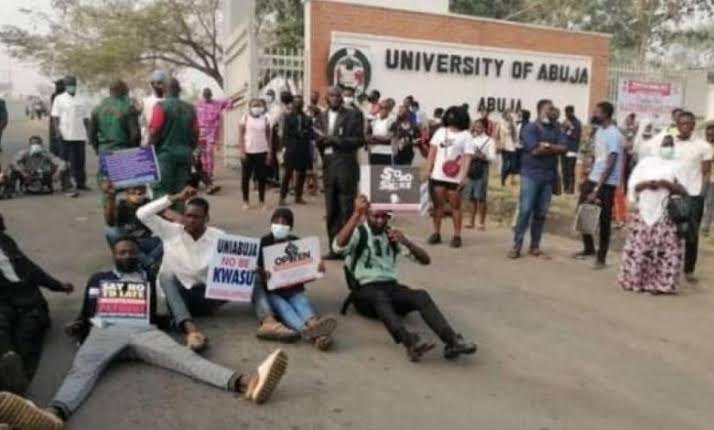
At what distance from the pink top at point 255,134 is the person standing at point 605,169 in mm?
4971

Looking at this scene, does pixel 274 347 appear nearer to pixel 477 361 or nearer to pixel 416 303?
pixel 416 303

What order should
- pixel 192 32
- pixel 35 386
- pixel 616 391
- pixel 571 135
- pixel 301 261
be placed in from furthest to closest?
1. pixel 192 32
2. pixel 571 135
3. pixel 301 261
4. pixel 616 391
5. pixel 35 386

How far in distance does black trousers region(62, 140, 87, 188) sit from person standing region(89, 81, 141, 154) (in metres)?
4.03

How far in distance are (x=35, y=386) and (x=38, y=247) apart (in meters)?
4.26

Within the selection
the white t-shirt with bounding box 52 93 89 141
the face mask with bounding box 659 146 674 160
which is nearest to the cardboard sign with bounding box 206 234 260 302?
the face mask with bounding box 659 146 674 160

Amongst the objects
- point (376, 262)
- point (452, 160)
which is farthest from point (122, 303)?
point (452, 160)

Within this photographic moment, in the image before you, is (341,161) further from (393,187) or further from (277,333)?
(277,333)

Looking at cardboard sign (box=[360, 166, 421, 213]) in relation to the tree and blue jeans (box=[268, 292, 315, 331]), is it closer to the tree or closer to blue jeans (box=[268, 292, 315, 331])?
blue jeans (box=[268, 292, 315, 331])

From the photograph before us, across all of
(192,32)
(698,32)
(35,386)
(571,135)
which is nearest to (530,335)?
(35,386)

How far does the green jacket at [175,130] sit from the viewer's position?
7992 millimetres

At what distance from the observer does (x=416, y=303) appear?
5652mm

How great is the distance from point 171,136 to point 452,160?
3.40 m

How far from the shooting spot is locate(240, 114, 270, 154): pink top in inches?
453

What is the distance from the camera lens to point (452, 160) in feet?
30.7
